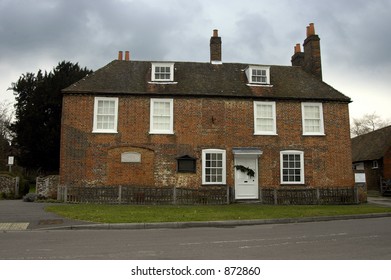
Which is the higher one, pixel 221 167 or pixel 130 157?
pixel 130 157

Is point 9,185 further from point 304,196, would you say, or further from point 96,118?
point 304,196

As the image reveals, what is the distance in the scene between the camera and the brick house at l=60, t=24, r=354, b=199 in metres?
21.0

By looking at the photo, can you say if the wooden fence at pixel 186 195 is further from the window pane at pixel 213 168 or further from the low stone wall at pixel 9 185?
the low stone wall at pixel 9 185

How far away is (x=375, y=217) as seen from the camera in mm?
15352

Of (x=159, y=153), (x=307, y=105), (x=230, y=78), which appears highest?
(x=230, y=78)

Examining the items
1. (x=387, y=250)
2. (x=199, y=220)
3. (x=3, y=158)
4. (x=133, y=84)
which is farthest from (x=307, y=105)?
(x=3, y=158)

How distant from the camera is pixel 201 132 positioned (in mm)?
21703

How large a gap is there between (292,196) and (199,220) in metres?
8.96

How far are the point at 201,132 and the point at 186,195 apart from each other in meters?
4.21

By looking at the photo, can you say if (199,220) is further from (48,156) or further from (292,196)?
(48,156)

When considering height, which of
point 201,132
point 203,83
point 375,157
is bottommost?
point 375,157

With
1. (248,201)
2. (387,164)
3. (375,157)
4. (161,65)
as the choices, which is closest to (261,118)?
(248,201)

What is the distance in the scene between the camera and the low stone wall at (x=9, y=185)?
22.5 metres

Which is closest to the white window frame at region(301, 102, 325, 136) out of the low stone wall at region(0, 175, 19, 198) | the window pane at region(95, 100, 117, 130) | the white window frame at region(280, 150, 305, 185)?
the white window frame at region(280, 150, 305, 185)
